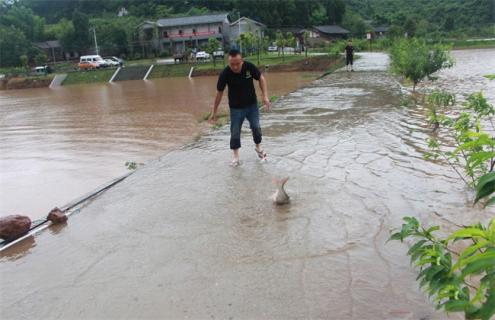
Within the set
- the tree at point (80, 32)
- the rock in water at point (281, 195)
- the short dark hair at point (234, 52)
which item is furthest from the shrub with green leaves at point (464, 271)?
the tree at point (80, 32)

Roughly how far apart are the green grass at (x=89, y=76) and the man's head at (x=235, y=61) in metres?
42.4

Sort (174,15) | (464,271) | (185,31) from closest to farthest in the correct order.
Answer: (464,271)
(185,31)
(174,15)

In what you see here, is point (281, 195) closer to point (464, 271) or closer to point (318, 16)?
point (464, 271)

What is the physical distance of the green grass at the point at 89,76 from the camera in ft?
149

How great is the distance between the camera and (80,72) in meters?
48.6

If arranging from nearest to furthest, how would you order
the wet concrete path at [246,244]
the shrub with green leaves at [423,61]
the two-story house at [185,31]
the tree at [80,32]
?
1. the wet concrete path at [246,244]
2. the shrub with green leaves at [423,61]
3. the two-story house at [185,31]
4. the tree at [80,32]

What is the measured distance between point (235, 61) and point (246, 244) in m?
2.94

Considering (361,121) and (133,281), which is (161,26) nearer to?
(361,121)

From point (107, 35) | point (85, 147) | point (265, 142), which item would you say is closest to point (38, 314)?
point (265, 142)

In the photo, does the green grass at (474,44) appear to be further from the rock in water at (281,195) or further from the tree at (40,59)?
the tree at (40,59)

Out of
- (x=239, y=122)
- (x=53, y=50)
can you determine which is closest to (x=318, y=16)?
(x=53, y=50)

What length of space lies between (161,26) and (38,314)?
71.0 m

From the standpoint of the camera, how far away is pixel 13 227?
14.8ft

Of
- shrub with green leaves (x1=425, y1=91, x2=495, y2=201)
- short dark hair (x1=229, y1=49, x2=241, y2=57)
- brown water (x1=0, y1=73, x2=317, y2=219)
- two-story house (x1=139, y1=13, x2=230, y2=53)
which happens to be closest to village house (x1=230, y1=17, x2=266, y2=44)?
two-story house (x1=139, y1=13, x2=230, y2=53)
